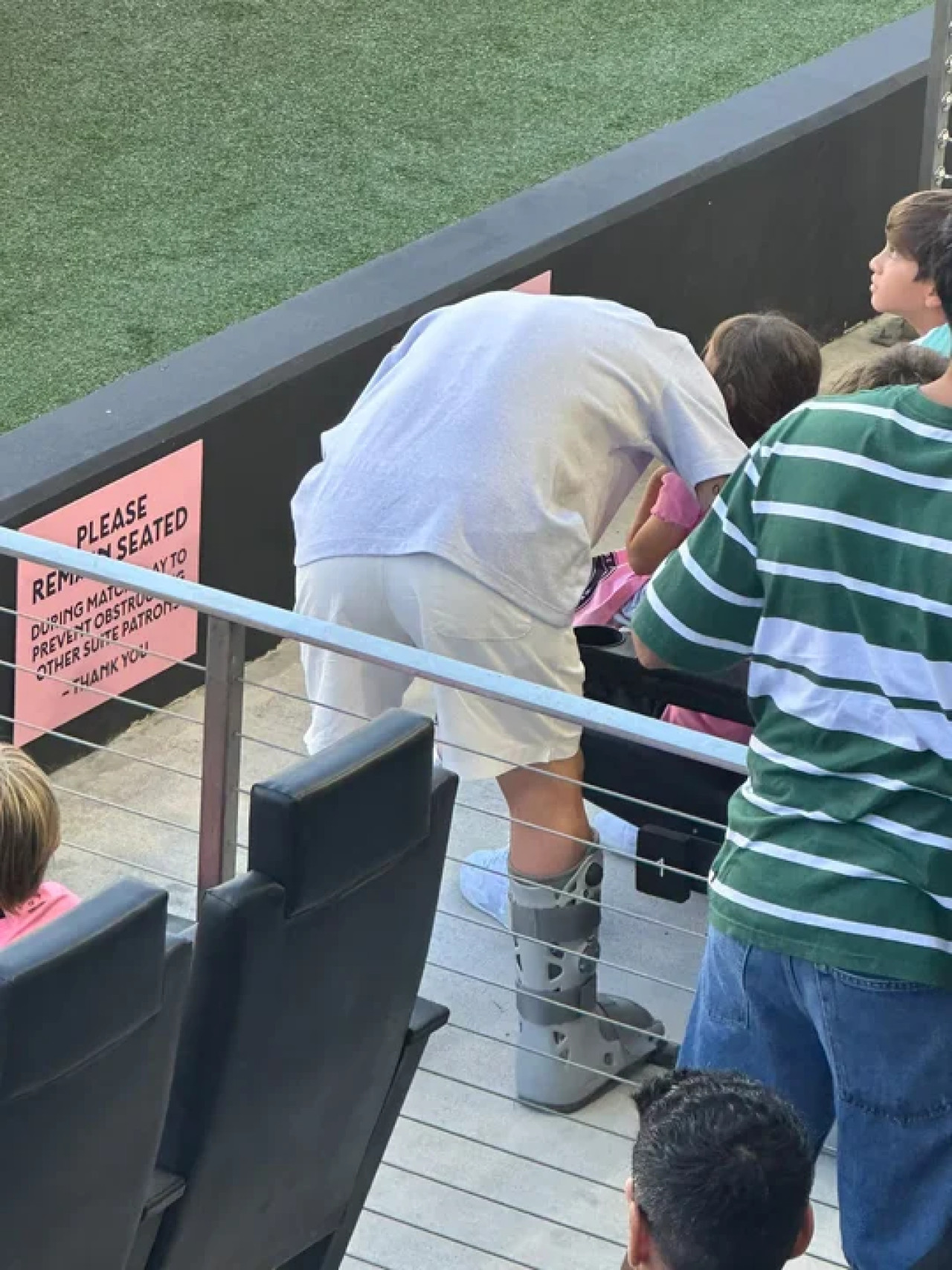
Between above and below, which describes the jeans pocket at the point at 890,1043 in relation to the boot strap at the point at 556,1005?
above

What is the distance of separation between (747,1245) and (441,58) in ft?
17.4

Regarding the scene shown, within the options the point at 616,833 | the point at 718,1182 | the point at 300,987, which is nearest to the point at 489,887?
the point at 616,833

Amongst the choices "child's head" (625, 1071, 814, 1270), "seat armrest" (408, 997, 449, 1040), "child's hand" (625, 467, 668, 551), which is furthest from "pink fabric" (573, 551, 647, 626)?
"child's head" (625, 1071, 814, 1270)

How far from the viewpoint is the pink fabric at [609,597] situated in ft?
12.3

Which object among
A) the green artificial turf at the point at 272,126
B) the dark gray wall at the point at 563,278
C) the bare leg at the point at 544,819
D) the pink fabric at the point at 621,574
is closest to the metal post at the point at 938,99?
the dark gray wall at the point at 563,278

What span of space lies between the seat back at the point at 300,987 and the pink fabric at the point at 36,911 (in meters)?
0.39

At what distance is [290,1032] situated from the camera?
218cm

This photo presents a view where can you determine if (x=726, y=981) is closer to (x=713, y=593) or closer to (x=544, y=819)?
(x=713, y=593)

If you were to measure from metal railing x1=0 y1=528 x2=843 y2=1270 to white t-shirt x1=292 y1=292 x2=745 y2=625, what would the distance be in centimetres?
26

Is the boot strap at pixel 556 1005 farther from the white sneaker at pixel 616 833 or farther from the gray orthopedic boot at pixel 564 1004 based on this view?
the white sneaker at pixel 616 833

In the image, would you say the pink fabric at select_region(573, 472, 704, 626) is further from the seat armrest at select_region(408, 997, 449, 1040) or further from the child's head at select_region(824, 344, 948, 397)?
the seat armrest at select_region(408, 997, 449, 1040)

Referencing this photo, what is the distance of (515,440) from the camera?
3.05m

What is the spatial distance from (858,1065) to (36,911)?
988 millimetres

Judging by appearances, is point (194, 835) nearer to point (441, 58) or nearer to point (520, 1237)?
point (520, 1237)
